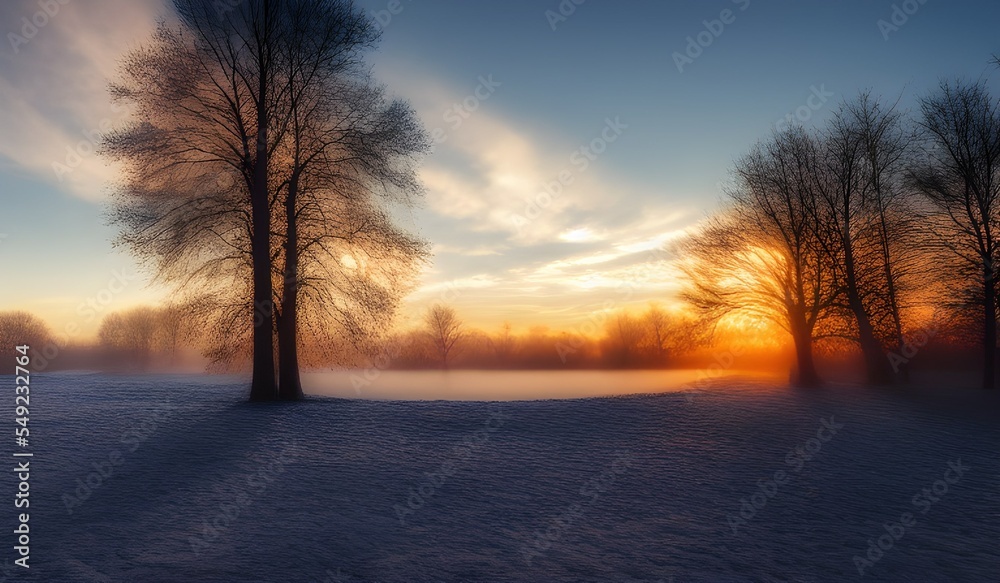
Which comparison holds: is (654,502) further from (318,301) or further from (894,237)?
(894,237)

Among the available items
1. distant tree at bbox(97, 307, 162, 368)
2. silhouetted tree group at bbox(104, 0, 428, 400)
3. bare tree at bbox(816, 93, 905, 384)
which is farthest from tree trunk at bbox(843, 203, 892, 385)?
distant tree at bbox(97, 307, 162, 368)

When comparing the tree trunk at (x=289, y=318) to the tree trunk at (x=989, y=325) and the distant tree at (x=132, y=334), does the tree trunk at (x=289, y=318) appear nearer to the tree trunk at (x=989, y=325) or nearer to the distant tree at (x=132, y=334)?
the tree trunk at (x=989, y=325)

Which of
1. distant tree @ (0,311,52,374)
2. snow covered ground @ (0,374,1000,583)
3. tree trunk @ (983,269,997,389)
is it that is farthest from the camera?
distant tree @ (0,311,52,374)

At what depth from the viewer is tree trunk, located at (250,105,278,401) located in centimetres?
1662

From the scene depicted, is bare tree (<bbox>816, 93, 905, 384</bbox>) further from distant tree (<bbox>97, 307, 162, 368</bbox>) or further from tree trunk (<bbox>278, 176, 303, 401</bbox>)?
distant tree (<bbox>97, 307, 162, 368</bbox>)

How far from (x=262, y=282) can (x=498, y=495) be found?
36.3 feet

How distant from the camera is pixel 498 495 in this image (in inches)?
355

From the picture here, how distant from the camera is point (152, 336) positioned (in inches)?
2721

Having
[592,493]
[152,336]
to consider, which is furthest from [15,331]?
[592,493]

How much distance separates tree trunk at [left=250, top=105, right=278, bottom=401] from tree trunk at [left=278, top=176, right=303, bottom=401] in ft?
1.37

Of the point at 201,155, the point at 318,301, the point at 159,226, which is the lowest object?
the point at 318,301

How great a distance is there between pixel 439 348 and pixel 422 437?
58904 mm

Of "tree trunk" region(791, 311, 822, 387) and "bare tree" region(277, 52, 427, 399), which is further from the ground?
"bare tree" region(277, 52, 427, 399)

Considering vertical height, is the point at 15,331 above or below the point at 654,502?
above
